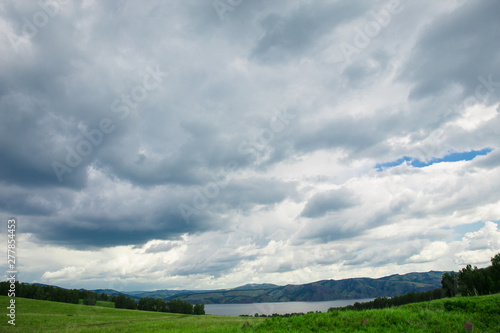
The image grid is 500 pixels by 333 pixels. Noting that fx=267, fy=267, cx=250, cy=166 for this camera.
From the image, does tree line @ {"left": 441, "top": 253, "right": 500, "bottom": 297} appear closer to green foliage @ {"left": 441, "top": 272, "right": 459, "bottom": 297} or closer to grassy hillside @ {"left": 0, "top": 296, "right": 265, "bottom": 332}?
green foliage @ {"left": 441, "top": 272, "right": 459, "bottom": 297}

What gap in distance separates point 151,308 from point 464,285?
146789mm

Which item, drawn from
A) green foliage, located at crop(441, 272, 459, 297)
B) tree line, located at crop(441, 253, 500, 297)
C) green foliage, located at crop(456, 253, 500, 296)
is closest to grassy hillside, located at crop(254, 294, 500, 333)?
tree line, located at crop(441, 253, 500, 297)

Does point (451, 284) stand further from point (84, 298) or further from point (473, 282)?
point (84, 298)

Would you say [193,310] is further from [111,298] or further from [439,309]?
[439,309]

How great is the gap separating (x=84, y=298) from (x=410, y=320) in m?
178

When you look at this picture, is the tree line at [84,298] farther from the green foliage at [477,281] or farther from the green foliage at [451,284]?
the green foliage at [477,281]

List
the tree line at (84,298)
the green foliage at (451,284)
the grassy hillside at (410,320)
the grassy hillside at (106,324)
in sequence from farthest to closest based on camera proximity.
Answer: the tree line at (84,298), the green foliage at (451,284), the grassy hillside at (106,324), the grassy hillside at (410,320)

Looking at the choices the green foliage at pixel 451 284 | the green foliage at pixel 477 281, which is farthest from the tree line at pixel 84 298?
the green foliage at pixel 477 281

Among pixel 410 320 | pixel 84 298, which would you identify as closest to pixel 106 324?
pixel 410 320

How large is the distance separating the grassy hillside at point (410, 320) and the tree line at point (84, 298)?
493 feet

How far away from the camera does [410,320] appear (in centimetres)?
2148

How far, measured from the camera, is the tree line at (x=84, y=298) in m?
128

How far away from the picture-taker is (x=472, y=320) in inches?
834

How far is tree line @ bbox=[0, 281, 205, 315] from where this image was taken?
422ft
